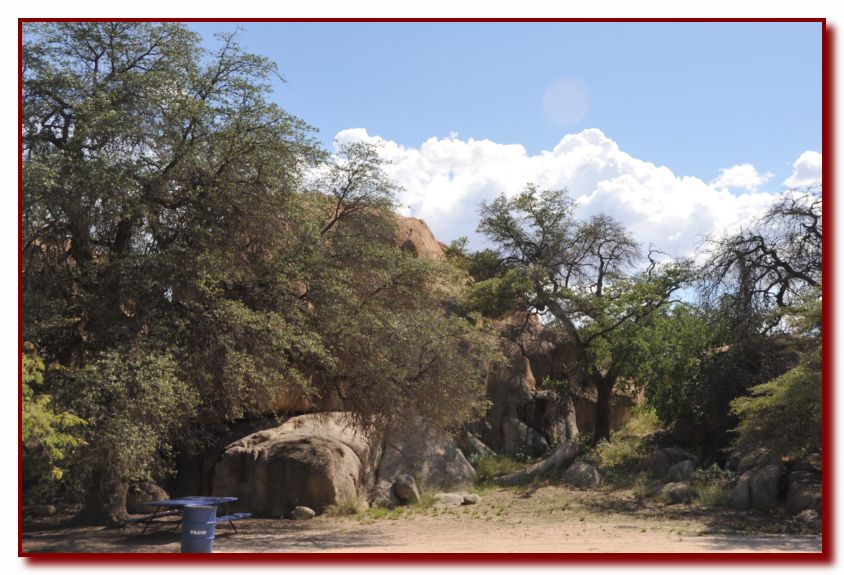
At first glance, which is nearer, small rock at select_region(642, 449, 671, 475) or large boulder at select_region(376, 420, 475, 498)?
large boulder at select_region(376, 420, 475, 498)

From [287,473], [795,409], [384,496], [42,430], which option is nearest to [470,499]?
[384,496]

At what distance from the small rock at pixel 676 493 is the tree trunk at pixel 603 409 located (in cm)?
552

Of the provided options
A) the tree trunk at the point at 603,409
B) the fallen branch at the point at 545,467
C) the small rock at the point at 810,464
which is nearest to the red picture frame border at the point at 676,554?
the small rock at the point at 810,464

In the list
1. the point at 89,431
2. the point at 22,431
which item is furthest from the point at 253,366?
the point at 22,431

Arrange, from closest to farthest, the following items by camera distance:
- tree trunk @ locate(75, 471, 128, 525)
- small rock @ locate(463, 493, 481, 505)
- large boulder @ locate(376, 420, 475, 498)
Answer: tree trunk @ locate(75, 471, 128, 525) < small rock @ locate(463, 493, 481, 505) < large boulder @ locate(376, 420, 475, 498)

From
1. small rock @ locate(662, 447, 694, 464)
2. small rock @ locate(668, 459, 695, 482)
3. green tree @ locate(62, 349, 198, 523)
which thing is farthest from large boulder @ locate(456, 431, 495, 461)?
green tree @ locate(62, 349, 198, 523)

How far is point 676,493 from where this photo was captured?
21.6 m

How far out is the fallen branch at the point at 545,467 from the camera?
24484 mm

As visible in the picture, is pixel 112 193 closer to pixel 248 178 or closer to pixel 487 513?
pixel 248 178

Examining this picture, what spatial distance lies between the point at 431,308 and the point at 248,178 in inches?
220

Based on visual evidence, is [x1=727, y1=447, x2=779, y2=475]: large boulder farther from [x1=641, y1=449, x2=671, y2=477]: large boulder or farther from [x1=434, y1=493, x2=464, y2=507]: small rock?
[x1=434, y1=493, x2=464, y2=507]: small rock

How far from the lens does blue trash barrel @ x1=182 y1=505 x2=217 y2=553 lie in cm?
1306

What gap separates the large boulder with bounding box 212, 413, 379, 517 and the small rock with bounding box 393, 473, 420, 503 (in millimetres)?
1057

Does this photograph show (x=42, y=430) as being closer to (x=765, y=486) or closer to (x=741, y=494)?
(x=741, y=494)
